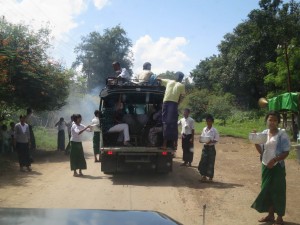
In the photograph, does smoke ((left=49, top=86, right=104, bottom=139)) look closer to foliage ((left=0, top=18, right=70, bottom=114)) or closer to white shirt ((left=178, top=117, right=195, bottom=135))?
foliage ((left=0, top=18, right=70, bottom=114))

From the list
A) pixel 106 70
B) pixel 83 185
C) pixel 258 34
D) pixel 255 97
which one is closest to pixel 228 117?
pixel 255 97

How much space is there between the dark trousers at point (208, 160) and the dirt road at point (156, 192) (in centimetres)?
35

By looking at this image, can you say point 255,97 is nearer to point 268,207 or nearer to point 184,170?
point 184,170

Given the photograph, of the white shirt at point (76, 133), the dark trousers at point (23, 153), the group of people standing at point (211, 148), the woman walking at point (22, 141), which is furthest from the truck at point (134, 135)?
the dark trousers at point (23, 153)

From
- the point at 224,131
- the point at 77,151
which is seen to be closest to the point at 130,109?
the point at 77,151

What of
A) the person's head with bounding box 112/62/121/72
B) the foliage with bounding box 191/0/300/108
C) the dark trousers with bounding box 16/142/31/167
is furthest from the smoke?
the person's head with bounding box 112/62/121/72

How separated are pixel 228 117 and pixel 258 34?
9.41 meters

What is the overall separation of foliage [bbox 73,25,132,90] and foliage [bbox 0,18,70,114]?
4016 cm

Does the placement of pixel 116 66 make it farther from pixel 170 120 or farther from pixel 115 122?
pixel 170 120

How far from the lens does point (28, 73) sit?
14.5 meters

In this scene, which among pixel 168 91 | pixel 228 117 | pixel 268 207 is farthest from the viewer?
pixel 228 117

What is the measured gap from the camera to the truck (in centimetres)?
1025

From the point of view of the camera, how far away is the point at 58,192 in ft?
28.7

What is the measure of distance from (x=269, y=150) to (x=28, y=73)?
10489 mm
